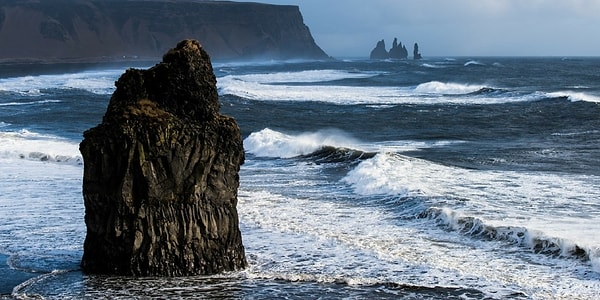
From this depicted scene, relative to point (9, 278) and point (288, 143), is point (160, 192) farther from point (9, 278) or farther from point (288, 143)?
point (288, 143)

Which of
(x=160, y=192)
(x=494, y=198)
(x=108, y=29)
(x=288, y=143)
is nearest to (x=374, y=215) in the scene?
(x=494, y=198)

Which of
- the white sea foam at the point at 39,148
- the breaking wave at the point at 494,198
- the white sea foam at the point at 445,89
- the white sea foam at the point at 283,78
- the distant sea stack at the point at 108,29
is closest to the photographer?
the breaking wave at the point at 494,198

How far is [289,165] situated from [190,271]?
1228cm

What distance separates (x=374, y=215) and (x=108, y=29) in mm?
170787

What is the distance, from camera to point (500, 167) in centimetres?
2189

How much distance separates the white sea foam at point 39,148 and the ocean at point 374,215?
90 millimetres

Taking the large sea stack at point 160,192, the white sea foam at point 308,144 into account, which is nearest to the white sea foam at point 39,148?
the white sea foam at point 308,144

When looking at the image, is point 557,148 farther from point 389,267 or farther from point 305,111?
point 305,111

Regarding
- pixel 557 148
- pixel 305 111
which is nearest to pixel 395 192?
pixel 557 148

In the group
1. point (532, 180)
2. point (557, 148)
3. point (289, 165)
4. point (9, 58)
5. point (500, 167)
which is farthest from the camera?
point (9, 58)

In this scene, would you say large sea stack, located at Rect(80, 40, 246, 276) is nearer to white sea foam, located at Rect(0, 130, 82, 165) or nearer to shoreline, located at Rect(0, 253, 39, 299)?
shoreline, located at Rect(0, 253, 39, 299)

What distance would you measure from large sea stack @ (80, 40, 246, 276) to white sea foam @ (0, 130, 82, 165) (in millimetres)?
13196

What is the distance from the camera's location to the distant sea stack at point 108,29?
15675 cm

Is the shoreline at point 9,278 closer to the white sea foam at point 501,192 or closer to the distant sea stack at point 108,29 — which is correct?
the white sea foam at point 501,192
